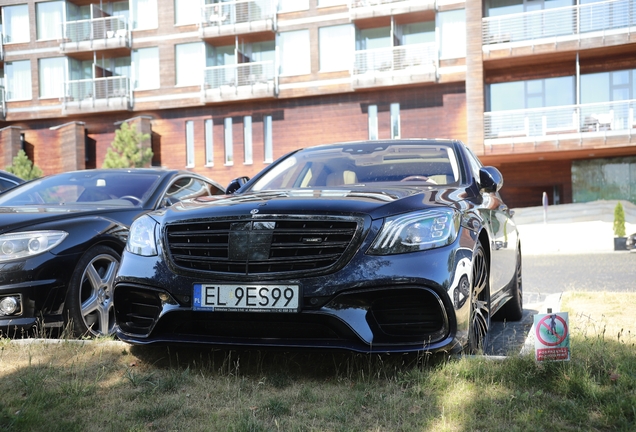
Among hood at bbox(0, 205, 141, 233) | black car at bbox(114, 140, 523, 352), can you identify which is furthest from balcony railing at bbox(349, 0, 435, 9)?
black car at bbox(114, 140, 523, 352)

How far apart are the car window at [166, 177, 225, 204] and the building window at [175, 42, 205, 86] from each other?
27348mm

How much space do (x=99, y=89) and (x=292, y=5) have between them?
1070 centimetres

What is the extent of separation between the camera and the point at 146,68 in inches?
1358

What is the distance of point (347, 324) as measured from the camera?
11.2ft

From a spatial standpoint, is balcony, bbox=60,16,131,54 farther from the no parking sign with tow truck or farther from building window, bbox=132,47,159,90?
the no parking sign with tow truck

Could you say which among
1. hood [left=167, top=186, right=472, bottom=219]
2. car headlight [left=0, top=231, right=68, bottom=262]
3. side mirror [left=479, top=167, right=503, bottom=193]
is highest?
side mirror [left=479, top=167, right=503, bottom=193]

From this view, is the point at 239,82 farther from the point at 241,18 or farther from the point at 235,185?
the point at 235,185

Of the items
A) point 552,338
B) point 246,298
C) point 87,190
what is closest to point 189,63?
point 87,190

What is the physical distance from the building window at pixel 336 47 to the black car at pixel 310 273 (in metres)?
28.0

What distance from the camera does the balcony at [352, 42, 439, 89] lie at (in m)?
29.5

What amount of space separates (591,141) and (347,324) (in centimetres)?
2585

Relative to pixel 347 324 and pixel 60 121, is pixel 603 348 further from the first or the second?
pixel 60 121

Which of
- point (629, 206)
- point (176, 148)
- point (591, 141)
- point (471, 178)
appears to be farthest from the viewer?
point (176, 148)

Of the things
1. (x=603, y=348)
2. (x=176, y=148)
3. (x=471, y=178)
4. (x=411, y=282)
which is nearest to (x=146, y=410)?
(x=411, y=282)
